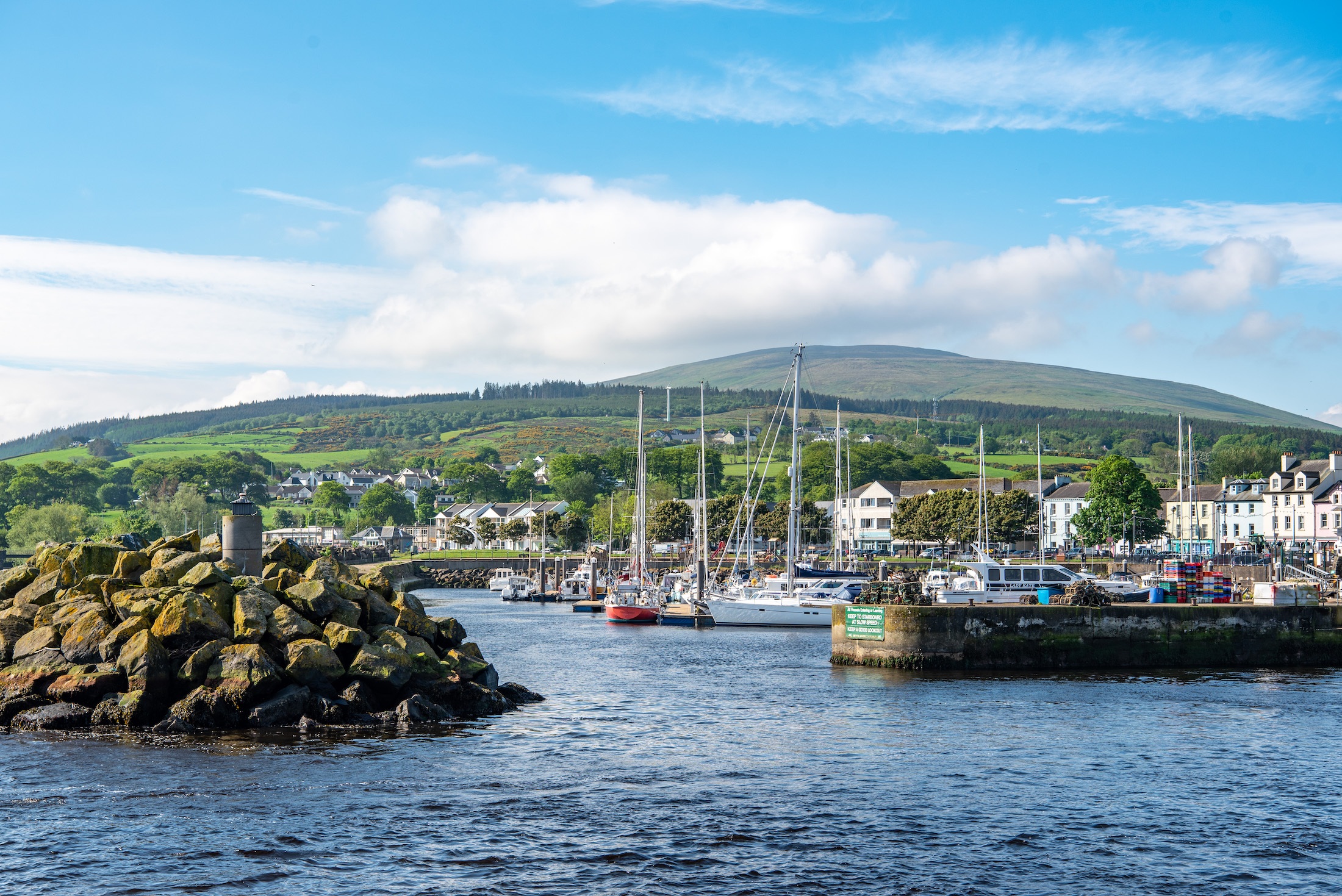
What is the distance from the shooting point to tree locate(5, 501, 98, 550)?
16900 centimetres

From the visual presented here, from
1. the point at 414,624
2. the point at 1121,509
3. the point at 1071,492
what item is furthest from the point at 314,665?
the point at 1071,492

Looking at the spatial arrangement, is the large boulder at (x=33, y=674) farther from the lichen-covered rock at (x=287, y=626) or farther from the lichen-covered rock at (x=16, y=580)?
the lichen-covered rock at (x=16, y=580)

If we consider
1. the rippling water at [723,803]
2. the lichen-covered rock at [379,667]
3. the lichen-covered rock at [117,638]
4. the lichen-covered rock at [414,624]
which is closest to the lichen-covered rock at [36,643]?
the lichen-covered rock at [117,638]

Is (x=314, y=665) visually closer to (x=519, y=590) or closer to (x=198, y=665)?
(x=198, y=665)

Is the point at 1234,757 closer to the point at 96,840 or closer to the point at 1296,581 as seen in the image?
the point at 96,840

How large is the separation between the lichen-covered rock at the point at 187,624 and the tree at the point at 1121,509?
114 metres

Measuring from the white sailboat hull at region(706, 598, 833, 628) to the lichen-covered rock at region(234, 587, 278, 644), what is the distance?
40864 mm

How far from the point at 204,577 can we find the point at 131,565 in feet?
15.3

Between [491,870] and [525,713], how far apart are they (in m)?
15.9

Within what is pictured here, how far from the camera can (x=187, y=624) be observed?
31.1m

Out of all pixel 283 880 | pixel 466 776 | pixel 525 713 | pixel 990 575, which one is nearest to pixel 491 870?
pixel 283 880

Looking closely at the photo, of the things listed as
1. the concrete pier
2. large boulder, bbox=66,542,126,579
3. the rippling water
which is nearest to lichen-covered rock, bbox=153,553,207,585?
large boulder, bbox=66,542,126,579

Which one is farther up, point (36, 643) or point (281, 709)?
point (36, 643)

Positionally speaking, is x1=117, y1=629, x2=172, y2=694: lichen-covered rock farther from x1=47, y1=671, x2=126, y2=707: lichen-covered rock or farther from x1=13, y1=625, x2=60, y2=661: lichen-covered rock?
x1=13, y1=625, x2=60, y2=661: lichen-covered rock
